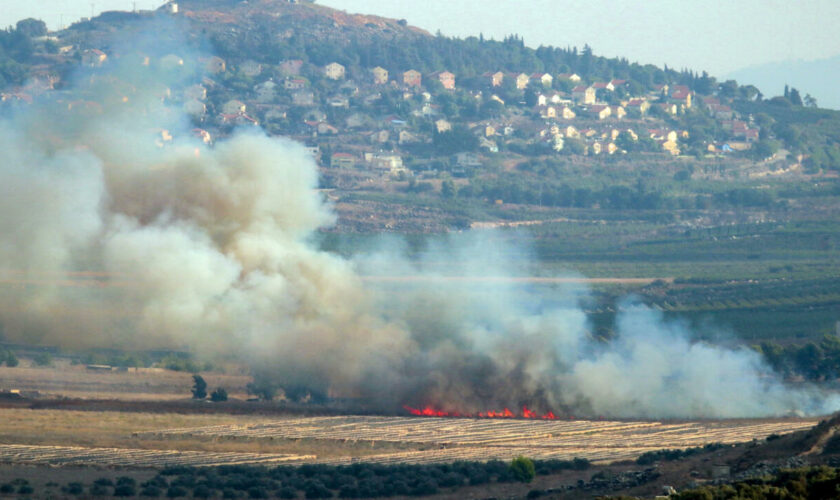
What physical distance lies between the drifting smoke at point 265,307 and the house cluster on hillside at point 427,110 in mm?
51960

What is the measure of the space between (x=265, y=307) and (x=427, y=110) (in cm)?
10065

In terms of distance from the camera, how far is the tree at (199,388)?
2126 inches

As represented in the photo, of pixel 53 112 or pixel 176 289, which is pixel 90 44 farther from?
pixel 176 289

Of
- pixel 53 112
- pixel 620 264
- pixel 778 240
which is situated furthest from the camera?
pixel 778 240

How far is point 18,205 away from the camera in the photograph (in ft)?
189

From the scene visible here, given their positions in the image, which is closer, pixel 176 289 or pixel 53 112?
pixel 176 289

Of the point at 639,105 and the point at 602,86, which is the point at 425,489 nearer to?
the point at 639,105

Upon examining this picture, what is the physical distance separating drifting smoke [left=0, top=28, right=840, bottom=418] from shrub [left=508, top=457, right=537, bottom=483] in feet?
36.2

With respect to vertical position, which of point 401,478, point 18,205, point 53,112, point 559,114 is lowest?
point 401,478

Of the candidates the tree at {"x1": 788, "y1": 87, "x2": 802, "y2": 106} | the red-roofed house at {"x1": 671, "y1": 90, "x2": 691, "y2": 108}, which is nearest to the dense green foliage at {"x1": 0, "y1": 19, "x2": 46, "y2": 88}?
the red-roofed house at {"x1": 671, "y1": 90, "x2": 691, "y2": 108}

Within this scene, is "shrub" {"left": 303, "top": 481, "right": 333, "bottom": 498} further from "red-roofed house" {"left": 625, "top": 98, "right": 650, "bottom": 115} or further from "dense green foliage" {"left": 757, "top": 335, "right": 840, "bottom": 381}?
"red-roofed house" {"left": 625, "top": 98, "right": 650, "bottom": 115}

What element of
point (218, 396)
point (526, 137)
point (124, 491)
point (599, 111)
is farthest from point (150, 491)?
point (599, 111)

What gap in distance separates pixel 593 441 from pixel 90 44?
103013mm

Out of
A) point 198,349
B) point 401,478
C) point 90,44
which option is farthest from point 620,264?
point 90,44
